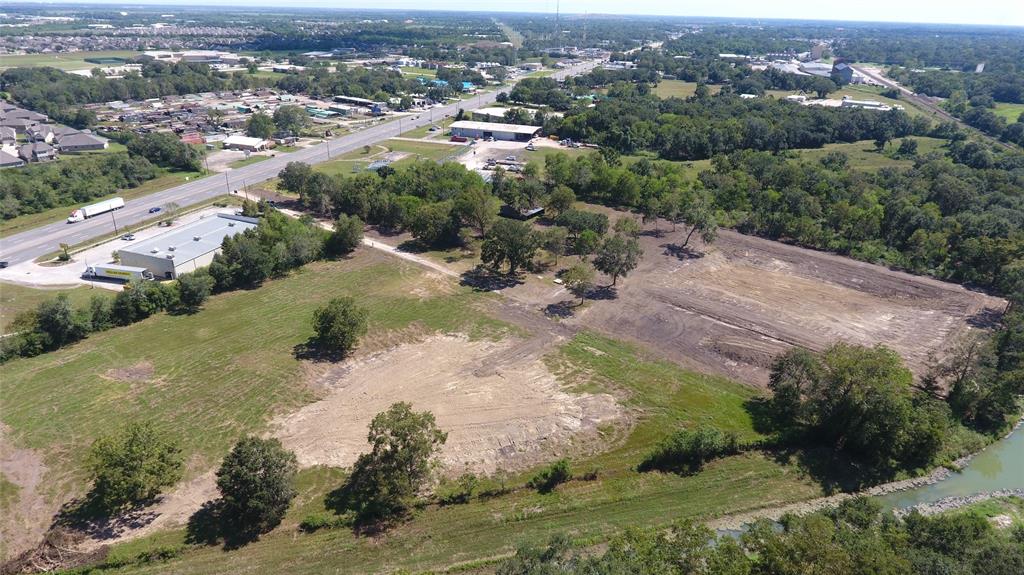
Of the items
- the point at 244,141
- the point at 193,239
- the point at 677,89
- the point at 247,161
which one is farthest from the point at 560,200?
the point at 677,89

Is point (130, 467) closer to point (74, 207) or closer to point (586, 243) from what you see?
point (586, 243)

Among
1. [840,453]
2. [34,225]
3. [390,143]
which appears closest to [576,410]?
[840,453]

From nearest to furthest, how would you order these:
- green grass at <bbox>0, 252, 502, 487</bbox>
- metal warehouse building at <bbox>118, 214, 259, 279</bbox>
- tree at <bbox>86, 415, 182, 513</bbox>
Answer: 1. tree at <bbox>86, 415, 182, 513</bbox>
2. green grass at <bbox>0, 252, 502, 487</bbox>
3. metal warehouse building at <bbox>118, 214, 259, 279</bbox>

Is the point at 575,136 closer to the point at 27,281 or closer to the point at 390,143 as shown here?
the point at 390,143

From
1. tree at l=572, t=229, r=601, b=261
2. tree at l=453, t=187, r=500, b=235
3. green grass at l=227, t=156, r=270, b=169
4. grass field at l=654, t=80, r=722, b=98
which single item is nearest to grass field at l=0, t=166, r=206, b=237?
green grass at l=227, t=156, r=270, b=169

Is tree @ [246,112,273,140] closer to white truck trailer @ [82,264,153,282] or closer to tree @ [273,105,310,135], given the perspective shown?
tree @ [273,105,310,135]

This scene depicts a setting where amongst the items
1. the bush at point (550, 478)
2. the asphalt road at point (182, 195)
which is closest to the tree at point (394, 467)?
the bush at point (550, 478)
